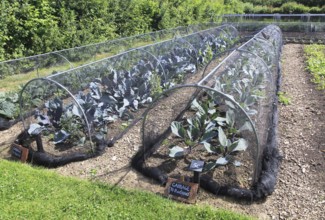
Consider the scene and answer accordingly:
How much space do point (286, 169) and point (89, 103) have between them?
118 inches

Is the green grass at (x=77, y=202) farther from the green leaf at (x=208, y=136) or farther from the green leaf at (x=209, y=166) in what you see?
the green leaf at (x=208, y=136)

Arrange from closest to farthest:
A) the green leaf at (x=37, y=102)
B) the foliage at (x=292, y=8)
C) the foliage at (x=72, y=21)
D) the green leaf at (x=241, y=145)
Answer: the green leaf at (x=241, y=145)
the green leaf at (x=37, y=102)
the foliage at (x=72, y=21)
the foliage at (x=292, y=8)

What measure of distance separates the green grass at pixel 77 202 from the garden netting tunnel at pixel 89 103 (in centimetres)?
62

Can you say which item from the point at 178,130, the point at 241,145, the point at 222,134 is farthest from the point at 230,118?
the point at 178,130

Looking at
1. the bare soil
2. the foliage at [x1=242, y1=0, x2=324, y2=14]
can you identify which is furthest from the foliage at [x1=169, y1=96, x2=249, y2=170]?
the foliage at [x1=242, y1=0, x2=324, y2=14]

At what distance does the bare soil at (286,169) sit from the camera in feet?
11.9

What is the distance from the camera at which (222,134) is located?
13.5ft

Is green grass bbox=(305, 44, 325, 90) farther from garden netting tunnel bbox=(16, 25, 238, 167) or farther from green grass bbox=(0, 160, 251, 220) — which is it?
green grass bbox=(0, 160, 251, 220)

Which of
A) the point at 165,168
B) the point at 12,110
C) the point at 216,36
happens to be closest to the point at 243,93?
the point at 165,168

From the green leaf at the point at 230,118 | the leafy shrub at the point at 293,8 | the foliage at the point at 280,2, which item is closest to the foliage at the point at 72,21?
the green leaf at the point at 230,118

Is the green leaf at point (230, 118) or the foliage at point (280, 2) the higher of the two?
the green leaf at point (230, 118)

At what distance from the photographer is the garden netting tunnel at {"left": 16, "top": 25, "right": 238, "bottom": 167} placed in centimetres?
478

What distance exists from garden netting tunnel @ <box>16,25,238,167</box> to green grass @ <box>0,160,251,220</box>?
618 mm

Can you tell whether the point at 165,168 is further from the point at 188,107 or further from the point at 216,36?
the point at 216,36
